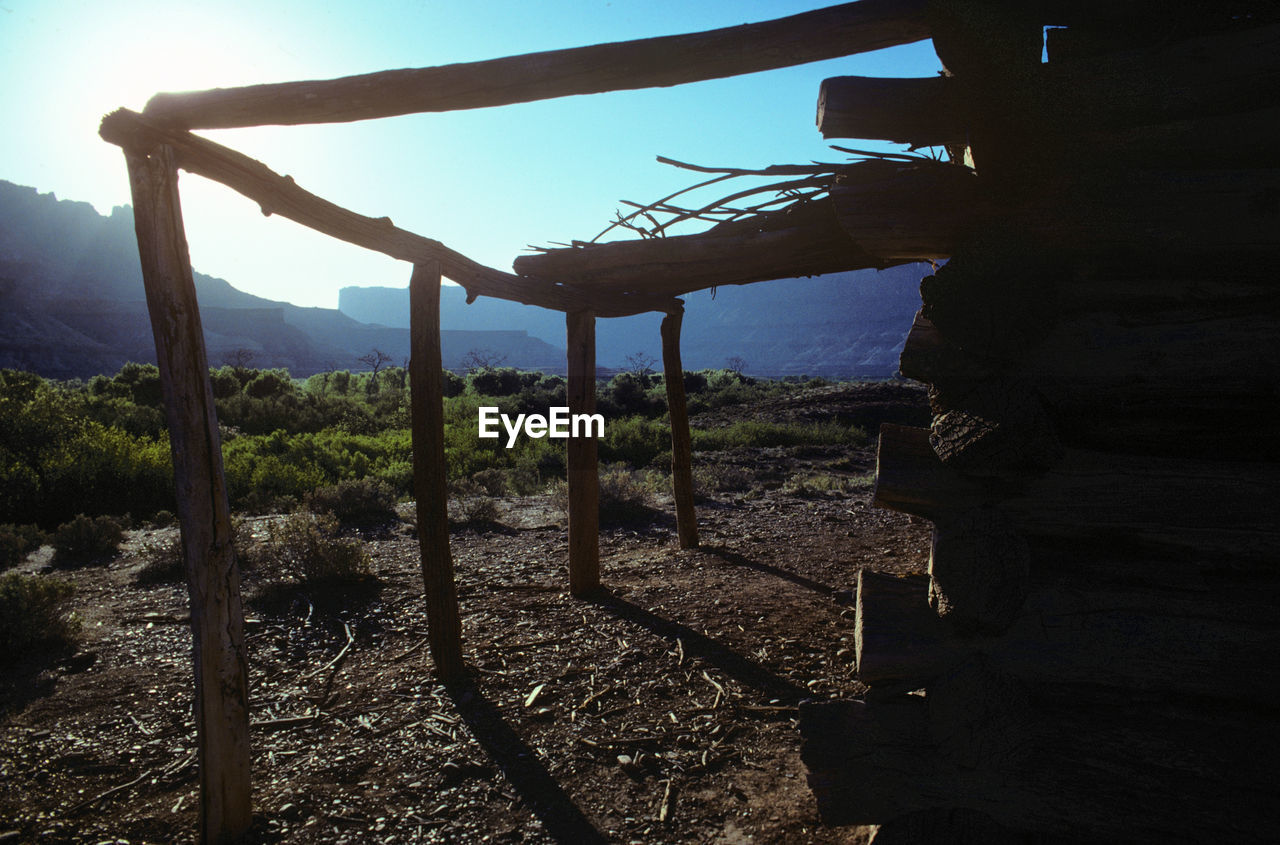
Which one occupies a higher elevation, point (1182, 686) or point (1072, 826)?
point (1182, 686)

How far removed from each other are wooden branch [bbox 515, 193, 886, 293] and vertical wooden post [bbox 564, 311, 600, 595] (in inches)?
16.5

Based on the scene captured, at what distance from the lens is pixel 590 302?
4.92 meters

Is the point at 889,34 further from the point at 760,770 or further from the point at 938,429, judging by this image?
the point at 760,770

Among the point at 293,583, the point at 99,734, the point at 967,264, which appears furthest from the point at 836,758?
the point at 293,583

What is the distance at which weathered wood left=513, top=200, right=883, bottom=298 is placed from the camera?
373 cm

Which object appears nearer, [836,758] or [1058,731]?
[1058,731]

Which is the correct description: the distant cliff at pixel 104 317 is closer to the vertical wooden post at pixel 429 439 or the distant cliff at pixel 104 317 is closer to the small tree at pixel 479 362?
the small tree at pixel 479 362

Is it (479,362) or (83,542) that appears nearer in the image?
(83,542)

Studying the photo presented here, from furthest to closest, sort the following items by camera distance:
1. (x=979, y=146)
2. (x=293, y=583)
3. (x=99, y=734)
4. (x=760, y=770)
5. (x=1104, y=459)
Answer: (x=293, y=583), (x=99, y=734), (x=760, y=770), (x=979, y=146), (x=1104, y=459)

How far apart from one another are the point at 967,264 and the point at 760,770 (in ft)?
7.26

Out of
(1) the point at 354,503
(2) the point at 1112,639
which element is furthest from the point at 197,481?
(1) the point at 354,503

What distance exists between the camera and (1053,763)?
6.53 ft

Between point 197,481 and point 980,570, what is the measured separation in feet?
8.79

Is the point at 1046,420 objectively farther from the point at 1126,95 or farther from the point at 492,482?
the point at 492,482
